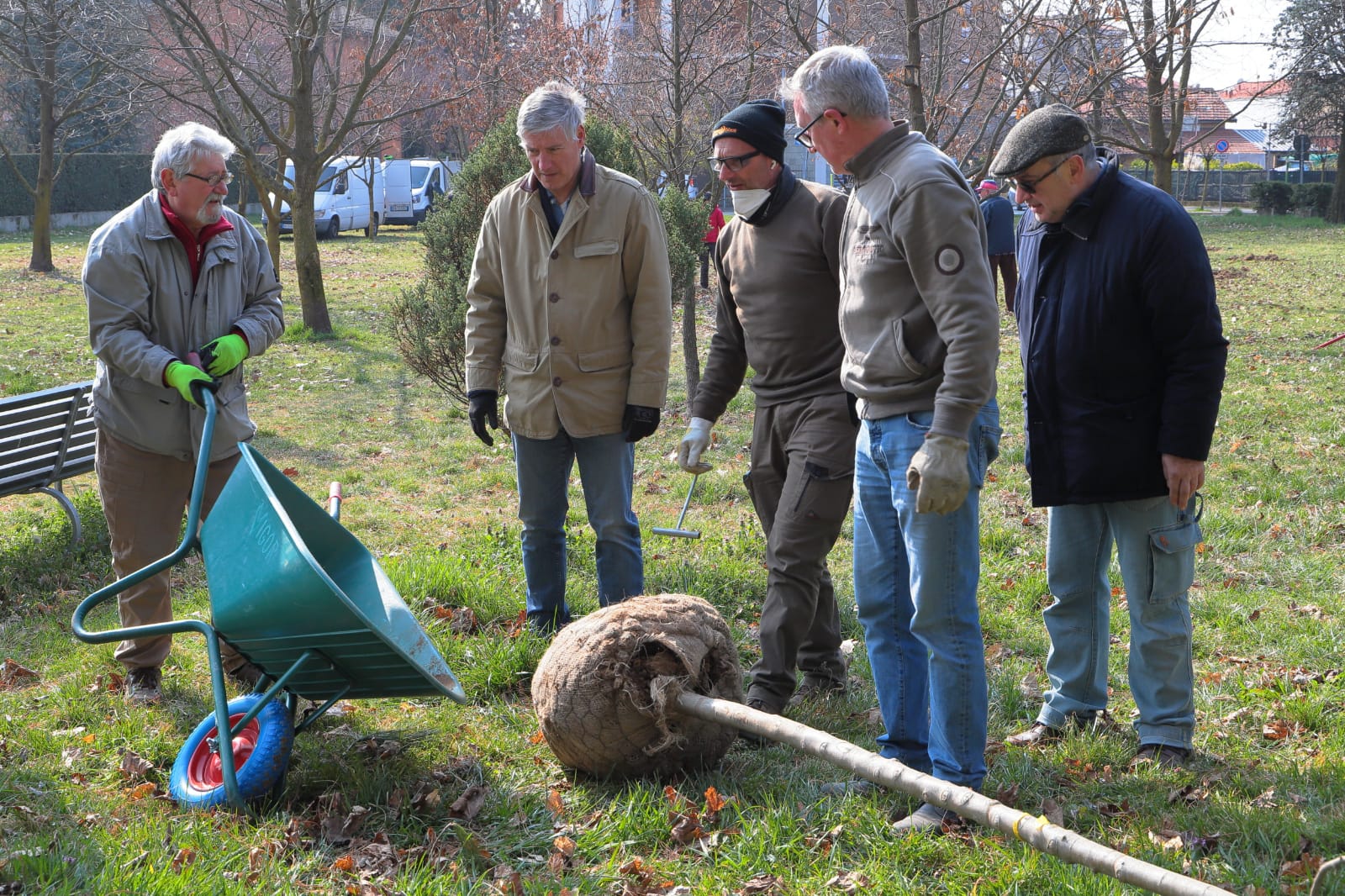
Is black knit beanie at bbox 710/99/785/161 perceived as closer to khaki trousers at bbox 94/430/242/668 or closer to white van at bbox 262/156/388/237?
khaki trousers at bbox 94/430/242/668

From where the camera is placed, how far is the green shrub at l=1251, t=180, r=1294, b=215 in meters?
36.6

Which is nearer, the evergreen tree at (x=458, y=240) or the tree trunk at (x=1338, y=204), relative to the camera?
the evergreen tree at (x=458, y=240)

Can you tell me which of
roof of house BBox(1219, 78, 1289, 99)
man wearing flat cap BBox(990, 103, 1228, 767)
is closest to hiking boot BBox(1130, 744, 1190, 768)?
man wearing flat cap BBox(990, 103, 1228, 767)

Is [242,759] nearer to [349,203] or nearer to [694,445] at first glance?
[694,445]

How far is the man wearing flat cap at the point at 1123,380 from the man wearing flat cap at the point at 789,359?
2.10ft

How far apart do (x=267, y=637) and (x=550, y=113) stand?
2058 millimetres

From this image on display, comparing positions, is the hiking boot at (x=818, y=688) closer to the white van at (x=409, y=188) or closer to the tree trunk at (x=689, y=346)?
the tree trunk at (x=689, y=346)

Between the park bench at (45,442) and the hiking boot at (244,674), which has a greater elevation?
the park bench at (45,442)

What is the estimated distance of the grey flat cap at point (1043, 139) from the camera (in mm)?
3568

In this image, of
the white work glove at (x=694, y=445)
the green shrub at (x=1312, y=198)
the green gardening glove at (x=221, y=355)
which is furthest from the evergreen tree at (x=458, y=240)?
the green shrub at (x=1312, y=198)

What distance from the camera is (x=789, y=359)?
404cm

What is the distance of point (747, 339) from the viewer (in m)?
4.21

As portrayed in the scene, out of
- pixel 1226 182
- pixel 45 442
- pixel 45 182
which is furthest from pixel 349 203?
pixel 1226 182

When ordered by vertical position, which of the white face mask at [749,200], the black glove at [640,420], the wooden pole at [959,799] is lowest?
the wooden pole at [959,799]
